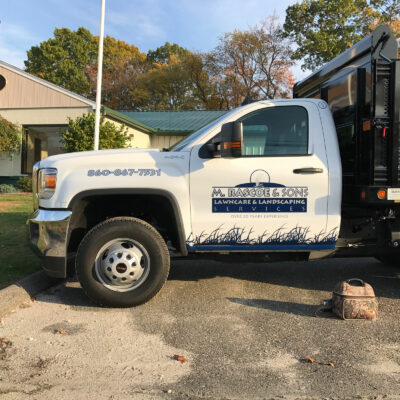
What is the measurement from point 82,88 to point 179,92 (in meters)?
10.6

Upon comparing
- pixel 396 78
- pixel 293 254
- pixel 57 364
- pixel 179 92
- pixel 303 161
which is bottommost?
pixel 57 364

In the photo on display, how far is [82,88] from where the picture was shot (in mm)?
44094

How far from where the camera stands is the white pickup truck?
4.08m

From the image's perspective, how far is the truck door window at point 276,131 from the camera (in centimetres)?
427

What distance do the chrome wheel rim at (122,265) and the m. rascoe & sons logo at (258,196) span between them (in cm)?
90

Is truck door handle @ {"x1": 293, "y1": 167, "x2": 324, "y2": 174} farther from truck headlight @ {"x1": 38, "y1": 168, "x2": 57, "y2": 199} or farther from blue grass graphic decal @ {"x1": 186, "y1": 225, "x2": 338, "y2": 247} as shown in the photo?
truck headlight @ {"x1": 38, "y1": 168, "x2": 57, "y2": 199}

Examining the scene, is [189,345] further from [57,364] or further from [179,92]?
[179,92]

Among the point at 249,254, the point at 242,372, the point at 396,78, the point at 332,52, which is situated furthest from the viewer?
the point at 332,52

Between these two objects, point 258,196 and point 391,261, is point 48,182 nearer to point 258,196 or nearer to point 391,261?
point 258,196

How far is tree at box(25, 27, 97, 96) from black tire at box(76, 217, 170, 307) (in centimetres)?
4318

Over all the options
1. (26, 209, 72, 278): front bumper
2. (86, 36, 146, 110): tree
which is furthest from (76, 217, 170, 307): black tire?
(86, 36, 146, 110): tree

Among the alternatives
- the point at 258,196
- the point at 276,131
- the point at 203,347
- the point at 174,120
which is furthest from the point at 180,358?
the point at 174,120

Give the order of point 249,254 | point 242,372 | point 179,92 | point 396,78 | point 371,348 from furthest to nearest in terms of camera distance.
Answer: point 179,92 < point 249,254 < point 396,78 < point 371,348 < point 242,372

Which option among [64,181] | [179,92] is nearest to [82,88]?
[179,92]
